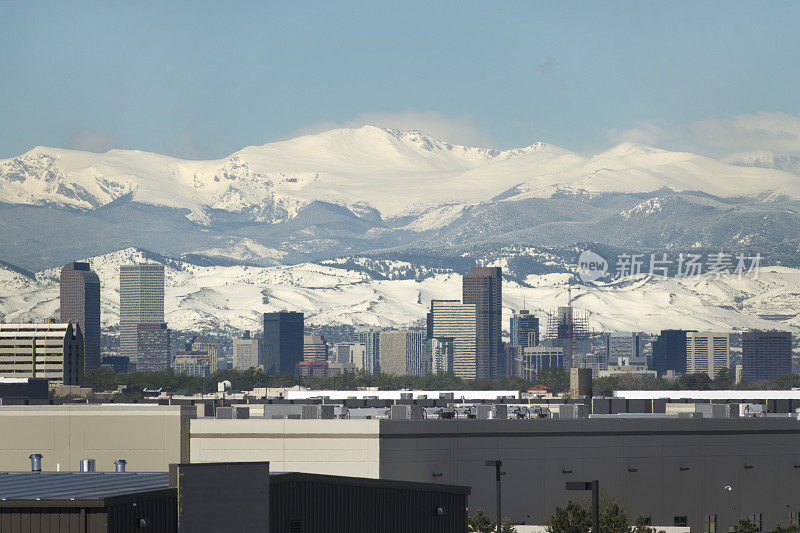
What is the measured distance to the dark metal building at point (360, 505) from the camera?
46406 millimetres

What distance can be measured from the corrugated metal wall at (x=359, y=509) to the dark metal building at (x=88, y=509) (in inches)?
→ 154

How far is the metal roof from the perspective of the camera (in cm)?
4197

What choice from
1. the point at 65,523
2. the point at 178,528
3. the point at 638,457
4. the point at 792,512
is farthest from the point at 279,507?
the point at 792,512

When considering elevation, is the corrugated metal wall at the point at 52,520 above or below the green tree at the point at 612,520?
above

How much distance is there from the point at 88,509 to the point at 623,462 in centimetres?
6979

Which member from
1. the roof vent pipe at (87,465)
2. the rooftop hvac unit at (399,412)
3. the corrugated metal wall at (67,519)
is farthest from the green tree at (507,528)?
the corrugated metal wall at (67,519)

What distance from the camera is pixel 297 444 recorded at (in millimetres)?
92438

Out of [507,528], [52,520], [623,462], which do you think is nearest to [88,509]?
[52,520]

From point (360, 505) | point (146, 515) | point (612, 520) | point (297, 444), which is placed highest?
point (146, 515)

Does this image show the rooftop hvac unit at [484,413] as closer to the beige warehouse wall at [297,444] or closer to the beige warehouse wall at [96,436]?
the beige warehouse wall at [297,444]

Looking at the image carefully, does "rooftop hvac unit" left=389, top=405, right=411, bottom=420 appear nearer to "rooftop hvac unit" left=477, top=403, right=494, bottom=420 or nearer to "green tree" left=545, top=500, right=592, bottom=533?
"rooftop hvac unit" left=477, top=403, right=494, bottom=420

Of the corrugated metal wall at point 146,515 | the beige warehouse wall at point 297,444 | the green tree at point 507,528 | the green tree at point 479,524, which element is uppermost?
the corrugated metal wall at point 146,515

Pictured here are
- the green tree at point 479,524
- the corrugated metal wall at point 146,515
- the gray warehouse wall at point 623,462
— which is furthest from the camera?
the gray warehouse wall at point 623,462

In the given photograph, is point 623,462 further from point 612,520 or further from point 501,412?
point 501,412
